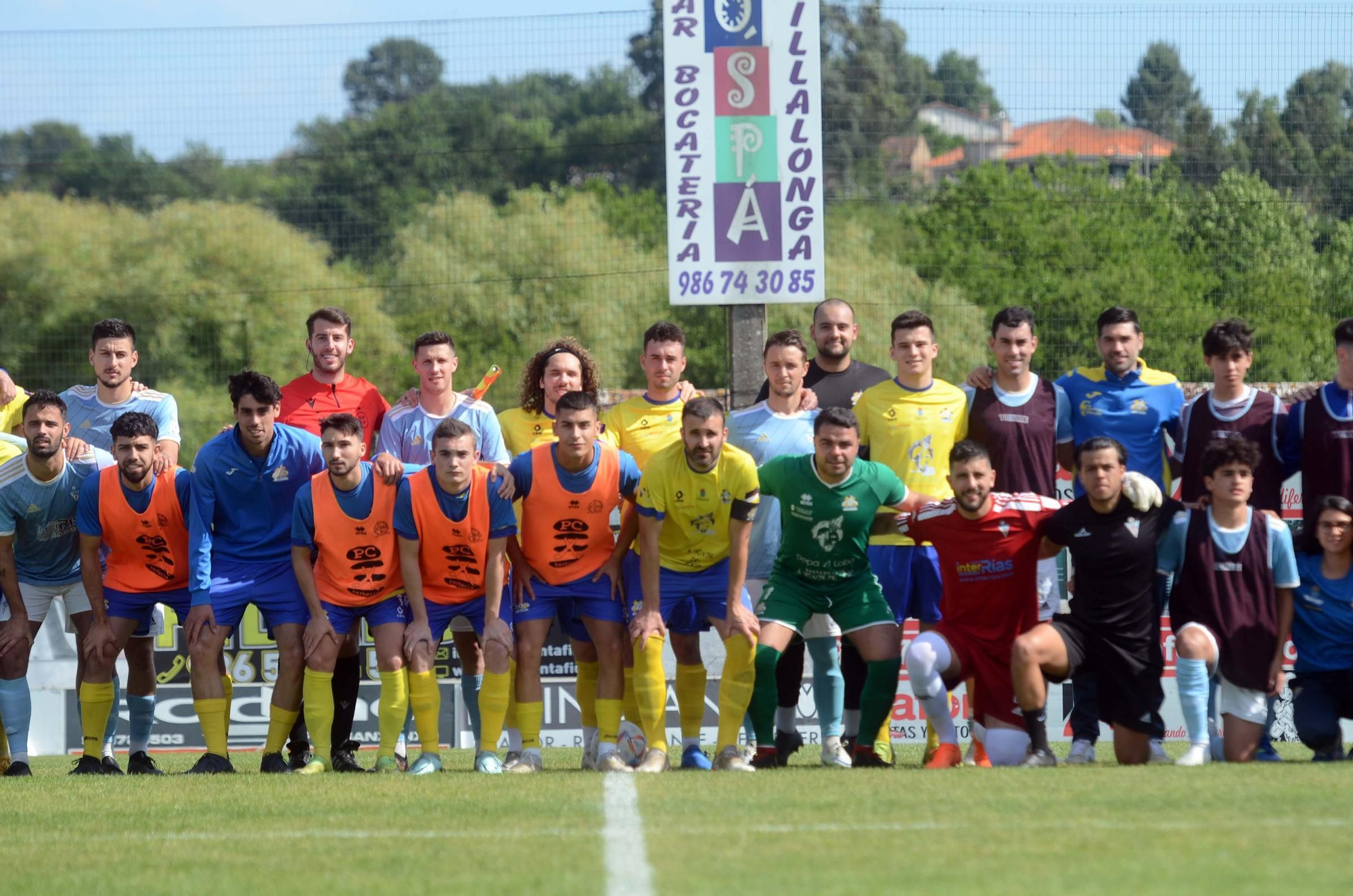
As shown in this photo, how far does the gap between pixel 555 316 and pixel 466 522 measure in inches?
476

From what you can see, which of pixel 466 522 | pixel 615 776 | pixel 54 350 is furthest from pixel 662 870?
pixel 54 350

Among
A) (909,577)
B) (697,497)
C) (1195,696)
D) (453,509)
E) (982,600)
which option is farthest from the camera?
(909,577)

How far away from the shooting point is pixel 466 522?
7184mm

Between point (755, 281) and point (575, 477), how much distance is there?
108 inches

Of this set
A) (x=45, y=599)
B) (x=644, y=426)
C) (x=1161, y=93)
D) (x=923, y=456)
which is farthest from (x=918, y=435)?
(x=1161, y=93)

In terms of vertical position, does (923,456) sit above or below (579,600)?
above

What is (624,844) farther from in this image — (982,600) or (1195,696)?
(1195,696)

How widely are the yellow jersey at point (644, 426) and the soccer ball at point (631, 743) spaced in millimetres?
1266

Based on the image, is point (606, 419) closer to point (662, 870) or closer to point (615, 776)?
point (615, 776)

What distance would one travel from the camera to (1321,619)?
7.02m

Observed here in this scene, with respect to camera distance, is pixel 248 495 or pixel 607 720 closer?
pixel 607 720

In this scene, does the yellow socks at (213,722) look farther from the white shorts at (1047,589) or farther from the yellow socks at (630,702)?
the white shorts at (1047,589)

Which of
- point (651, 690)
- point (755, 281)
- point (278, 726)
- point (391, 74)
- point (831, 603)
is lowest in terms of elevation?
point (278, 726)

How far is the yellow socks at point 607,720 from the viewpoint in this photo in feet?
23.2
